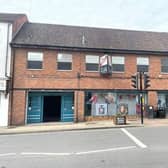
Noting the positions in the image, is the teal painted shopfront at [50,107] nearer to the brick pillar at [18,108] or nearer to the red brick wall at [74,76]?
the brick pillar at [18,108]

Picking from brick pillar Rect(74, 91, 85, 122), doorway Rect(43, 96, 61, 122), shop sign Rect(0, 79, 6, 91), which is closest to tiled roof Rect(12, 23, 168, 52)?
shop sign Rect(0, 79, 6, 91)

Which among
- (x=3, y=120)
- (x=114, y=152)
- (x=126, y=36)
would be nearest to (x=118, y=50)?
(x=126, y=36)

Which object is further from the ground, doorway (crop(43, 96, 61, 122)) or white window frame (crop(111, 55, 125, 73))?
white window frame (crop(111, 55, 125, 73))

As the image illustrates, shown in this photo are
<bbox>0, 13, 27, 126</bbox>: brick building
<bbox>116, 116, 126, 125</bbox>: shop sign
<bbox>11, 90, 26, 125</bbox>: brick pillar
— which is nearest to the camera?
<bbox>116, 116, 126, 125</bbox>: shop sign

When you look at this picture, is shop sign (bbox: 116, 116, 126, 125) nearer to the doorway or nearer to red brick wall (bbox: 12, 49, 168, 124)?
red brick wall (bbox: 12, 49, 168, 124)

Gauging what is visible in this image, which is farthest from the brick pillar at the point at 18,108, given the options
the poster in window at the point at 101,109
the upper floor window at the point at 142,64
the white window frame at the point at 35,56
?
the upper floor window at the point at 142,64

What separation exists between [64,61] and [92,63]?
2496 mm

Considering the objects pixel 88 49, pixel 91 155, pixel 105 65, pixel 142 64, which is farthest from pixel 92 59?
pixel 91 155

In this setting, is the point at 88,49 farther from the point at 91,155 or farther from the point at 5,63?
the point at 91,155

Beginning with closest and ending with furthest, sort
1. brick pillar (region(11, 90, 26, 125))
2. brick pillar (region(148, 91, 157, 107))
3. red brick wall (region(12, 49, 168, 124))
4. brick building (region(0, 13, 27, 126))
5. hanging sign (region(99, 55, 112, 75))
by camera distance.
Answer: brick building (region(0, 13, 27, 126)) < brick pillar (region(11, 90, 26, 125)) < red brick wall (region(12, 49, 168, 124)) < hanging sign (region(99, 55, 112, 75)) < brick pillar (region(148, 91, 157, 107))

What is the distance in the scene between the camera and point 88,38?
22.6 metres

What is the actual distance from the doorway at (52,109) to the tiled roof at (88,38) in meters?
4.72

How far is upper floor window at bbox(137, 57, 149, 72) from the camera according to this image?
71.0 feet

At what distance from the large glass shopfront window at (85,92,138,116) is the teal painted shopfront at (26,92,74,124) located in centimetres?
158
